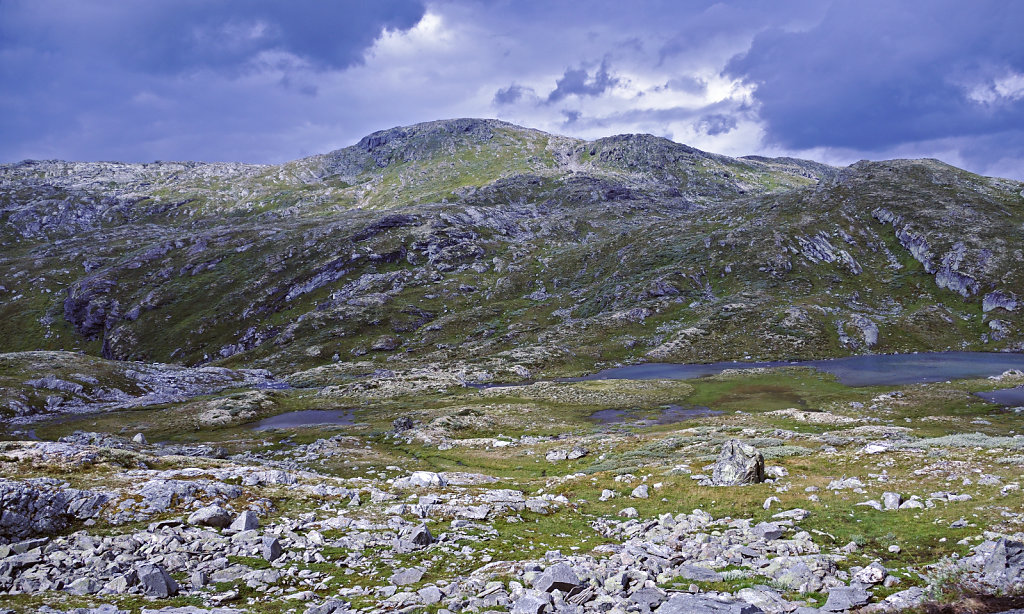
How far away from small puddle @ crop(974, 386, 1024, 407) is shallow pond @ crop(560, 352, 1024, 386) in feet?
42.0

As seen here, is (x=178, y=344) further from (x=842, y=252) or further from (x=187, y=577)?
(x=842, y=252)

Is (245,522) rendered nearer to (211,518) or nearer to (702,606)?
(211,518)

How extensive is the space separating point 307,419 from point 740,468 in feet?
275

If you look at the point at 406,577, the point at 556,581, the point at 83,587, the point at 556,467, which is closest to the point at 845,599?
the point at 556,581

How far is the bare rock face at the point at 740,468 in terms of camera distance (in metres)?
31.5

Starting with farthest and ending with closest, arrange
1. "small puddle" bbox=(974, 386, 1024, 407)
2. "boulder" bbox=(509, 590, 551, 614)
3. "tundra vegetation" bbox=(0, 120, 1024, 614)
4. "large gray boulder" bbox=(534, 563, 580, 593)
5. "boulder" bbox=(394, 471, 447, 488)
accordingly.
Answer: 1. "small puddle" bbox=(974, 386, 1024, 407)
2. "boulder" bbox=(394, 471, 447, 488)
3. "tundra vegetation" bbox=(0, 120, 1024, 614)
4. "large gray boulder" bbox=(534, 563, 580, 593)
5. "boulder" bbox=(509, 590, 551, 614)

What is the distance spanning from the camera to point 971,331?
5098 inches

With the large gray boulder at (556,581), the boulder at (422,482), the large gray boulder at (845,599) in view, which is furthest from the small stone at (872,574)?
the boulder at (422,482)

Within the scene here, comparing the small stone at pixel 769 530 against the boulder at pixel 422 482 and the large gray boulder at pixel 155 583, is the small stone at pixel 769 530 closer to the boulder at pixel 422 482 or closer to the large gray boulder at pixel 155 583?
the boulder at pixel 422 482

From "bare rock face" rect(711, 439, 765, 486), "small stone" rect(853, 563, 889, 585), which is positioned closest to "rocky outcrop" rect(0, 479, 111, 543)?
"small stone" rect(853, 563, 889, 585)

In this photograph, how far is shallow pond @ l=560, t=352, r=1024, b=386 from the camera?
94750 mm

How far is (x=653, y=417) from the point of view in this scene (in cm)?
7825

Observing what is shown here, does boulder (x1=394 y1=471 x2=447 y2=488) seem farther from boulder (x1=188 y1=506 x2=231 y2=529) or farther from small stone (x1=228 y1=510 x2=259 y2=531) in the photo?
boulder (x1=188 y1=506 x2=231 y2=529)

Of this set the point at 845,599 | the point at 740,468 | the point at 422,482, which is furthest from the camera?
the point at 422,482
